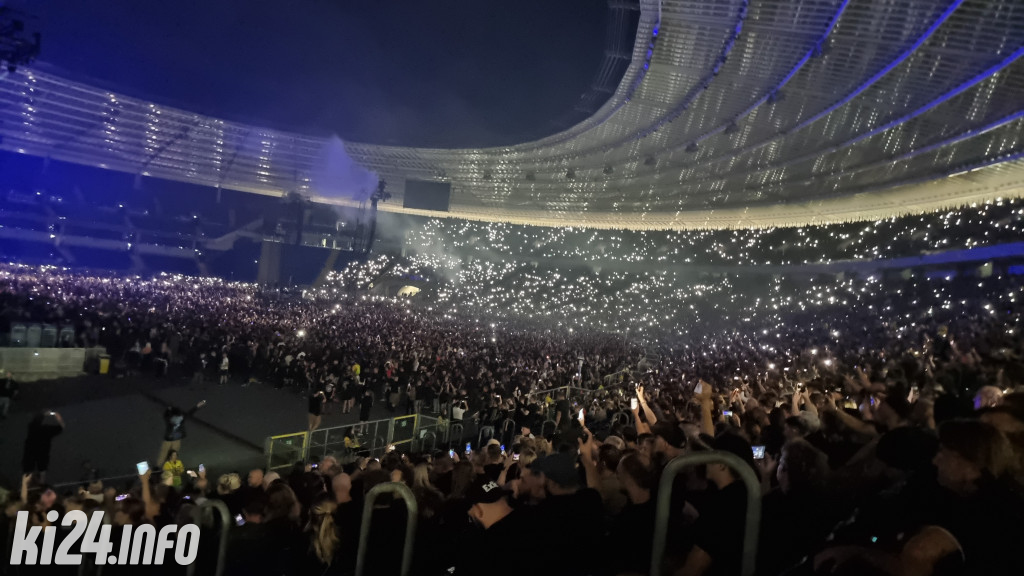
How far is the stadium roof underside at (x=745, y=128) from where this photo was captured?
13.7 m

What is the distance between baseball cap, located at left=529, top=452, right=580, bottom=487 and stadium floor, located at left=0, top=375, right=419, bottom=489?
651cm

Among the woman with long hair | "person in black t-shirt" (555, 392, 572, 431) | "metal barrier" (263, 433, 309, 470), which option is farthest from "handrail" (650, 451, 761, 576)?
"person in black t-shirt" (555, 392, 572, 431)

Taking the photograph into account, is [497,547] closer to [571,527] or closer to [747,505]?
[571,527]

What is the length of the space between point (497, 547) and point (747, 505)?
3.30ft

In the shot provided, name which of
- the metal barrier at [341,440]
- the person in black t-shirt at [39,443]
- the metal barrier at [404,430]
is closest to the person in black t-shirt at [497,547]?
the metal barrier at [341,440]

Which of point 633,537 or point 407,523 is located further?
point 407,523

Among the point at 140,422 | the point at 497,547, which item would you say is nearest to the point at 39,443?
the point at 140,422

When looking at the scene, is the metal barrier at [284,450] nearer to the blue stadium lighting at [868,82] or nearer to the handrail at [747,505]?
the handrail at [747,505]

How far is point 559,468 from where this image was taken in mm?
3871

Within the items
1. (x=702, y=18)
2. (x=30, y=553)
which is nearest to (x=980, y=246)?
(x=702, y=18)

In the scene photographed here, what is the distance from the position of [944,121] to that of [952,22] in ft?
20.0

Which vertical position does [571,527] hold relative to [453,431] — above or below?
above

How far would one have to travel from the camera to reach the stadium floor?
9141 mm

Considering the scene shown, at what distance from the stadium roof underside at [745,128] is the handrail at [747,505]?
44.7 feet
